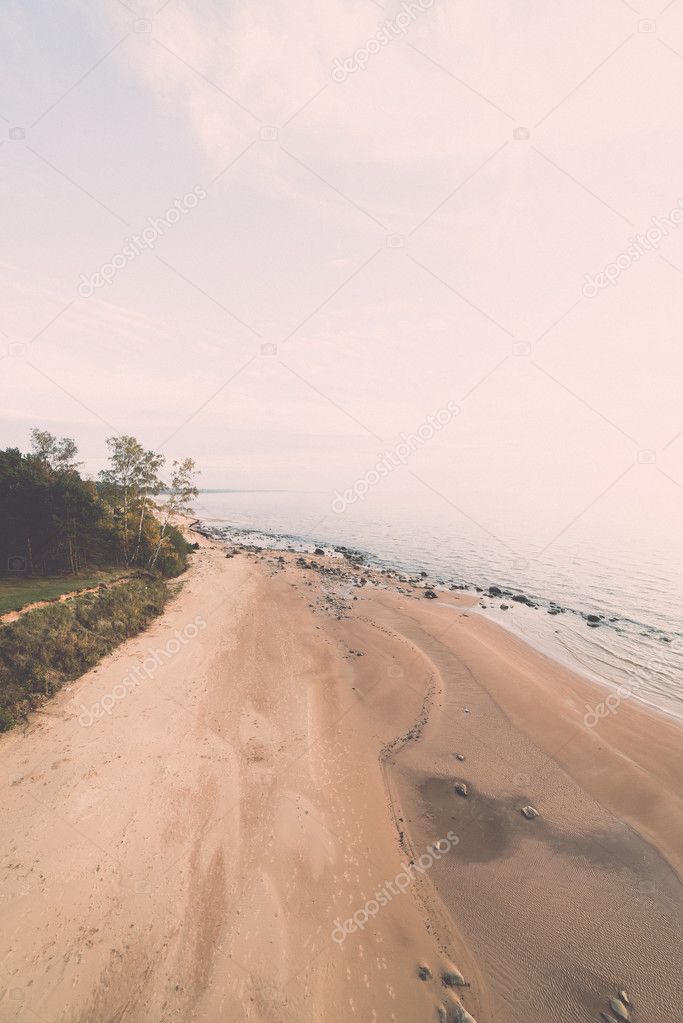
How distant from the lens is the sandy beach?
7.44 metres

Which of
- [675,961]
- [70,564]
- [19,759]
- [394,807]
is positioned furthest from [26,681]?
[675,961]

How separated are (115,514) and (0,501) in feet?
24.2

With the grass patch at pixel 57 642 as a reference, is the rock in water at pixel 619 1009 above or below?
below

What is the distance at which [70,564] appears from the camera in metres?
29.1

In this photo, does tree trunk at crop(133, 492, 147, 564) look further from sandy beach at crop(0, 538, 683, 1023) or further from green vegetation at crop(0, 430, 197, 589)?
sandy beach at crop(0, 538, 683, 1023)

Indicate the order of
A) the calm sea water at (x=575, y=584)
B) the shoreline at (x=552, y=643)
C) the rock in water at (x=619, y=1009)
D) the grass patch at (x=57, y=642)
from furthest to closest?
the calm sea water at (x=575, y=584) < the shoreline at (x=552, y=643) < the grass patch at (x=57, y=642) < the rock in water at (x=619, y=1009)

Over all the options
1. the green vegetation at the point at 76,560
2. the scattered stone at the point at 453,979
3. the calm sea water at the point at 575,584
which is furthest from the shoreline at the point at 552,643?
the green vegetation at the point at 76,560

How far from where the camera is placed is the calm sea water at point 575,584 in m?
24.4

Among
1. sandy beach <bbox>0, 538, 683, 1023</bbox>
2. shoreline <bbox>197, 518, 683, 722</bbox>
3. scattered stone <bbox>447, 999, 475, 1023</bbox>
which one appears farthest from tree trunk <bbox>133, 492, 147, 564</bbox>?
scattered stone <bbox>447, 999, 475, 1023</bbox>

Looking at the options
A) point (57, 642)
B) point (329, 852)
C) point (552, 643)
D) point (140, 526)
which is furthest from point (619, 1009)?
point (140, 526)

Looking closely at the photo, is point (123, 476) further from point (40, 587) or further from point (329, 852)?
point (329, 852)

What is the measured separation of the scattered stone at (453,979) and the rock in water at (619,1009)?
9.55 ft

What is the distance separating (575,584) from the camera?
1702 inches

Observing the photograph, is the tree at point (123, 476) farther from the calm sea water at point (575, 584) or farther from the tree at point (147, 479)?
the calm sea water at point (575, 584)
